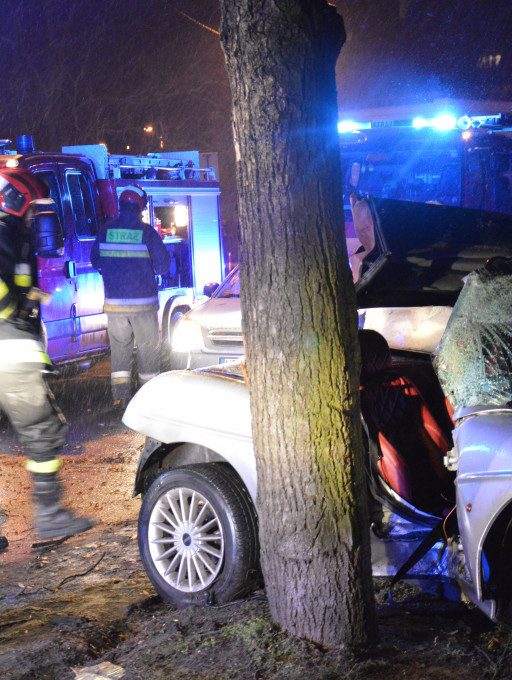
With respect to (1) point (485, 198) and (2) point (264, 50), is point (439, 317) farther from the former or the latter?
(1) point (485, 198)

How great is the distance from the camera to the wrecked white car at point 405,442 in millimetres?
3102

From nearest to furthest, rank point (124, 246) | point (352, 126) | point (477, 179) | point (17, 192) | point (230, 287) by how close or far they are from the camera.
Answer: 1. point (17, 192)
2. point (124, 246)
3. point (230, 287)
4. point (477, 179)
5. point (352, 126)

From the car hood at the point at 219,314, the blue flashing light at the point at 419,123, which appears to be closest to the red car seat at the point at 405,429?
the car hood at the point at 219,314

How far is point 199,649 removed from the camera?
314 cm

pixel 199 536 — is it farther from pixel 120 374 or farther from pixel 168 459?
pixel 120 374

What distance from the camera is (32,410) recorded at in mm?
4660

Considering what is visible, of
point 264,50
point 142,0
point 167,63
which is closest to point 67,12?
point 142,0

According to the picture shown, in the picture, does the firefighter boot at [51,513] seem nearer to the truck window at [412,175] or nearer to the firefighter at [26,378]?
the firefighter at [26,378]

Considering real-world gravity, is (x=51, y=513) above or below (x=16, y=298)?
below

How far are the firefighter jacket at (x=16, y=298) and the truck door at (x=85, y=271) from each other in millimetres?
4206

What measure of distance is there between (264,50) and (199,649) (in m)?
2.33

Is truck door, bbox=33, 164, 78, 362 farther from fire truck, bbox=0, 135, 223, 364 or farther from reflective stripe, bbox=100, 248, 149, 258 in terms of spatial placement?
reflective stripe, bbox=100, 248, 149, 258

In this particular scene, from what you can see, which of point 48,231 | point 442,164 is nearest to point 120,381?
point 48,231

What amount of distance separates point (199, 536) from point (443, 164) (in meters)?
9.89
